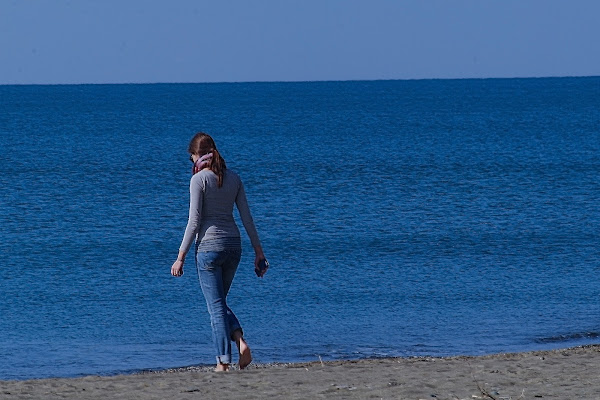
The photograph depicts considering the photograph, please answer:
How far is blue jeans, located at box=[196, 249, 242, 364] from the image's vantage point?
7.63m

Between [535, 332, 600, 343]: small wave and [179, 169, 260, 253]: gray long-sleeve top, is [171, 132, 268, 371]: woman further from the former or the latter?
[535, 332, 600, 343]: small wave

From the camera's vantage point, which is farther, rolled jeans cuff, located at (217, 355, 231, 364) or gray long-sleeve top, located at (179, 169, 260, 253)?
rolled jeans cuff, located at (217, 355, 231, 364)

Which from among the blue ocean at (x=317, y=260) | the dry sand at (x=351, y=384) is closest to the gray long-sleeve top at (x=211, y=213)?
the dry sand at (x=351, y=384)

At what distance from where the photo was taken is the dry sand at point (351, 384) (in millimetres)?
6797

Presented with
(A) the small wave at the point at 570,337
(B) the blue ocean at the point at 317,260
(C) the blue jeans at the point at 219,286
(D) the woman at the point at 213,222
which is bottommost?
(C) the blue jeans at the point at 219,286

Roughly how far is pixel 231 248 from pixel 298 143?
57354 mm

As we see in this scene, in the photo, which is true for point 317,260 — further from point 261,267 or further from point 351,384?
point 351,384

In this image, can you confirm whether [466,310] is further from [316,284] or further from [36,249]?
[36,249]

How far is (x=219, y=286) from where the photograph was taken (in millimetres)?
7730

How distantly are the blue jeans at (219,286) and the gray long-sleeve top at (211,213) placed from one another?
65mm

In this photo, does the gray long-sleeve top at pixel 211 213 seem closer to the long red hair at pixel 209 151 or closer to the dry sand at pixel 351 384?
the long red hair at pixel 209 151

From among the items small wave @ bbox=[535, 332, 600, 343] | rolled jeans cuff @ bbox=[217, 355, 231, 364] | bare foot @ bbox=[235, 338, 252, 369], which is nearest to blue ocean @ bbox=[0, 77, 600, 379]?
Result: small wave @ bbox=[535, 332, 600, 343]

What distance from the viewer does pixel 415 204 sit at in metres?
31.8

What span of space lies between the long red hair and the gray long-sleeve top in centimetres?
3
